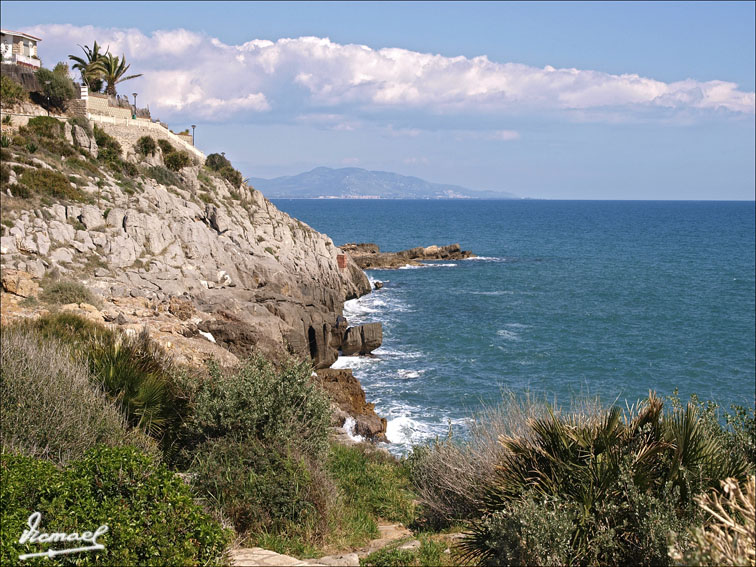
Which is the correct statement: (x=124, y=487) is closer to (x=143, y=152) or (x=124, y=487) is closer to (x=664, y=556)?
(x=664, y=556)

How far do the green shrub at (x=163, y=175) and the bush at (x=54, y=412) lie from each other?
112ft

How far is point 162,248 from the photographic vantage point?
33.5 m

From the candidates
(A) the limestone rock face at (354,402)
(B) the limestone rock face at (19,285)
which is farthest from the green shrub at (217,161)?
(A) the limestone rock face at (354,402)

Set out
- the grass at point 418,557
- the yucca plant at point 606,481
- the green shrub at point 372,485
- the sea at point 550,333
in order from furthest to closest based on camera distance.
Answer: the sea at point 550,333, the green shrub at point 372,485, the grass at point 418,557, the yucca plant at point 606,481

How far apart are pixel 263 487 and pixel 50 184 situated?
30087mm

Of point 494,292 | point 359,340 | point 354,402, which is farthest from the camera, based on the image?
point 494,292

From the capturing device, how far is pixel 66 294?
2391cm

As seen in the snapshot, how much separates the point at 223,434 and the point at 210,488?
0.94m

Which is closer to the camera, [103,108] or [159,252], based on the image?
[159,252]

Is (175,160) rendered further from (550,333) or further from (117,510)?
(117,510)

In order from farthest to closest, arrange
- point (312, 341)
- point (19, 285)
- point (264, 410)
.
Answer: point (312, 341) → point (19, 285) → point (264, 410)

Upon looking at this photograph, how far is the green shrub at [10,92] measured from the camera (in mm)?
42906

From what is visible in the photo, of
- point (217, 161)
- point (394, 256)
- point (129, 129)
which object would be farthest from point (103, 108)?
point (394, 256)

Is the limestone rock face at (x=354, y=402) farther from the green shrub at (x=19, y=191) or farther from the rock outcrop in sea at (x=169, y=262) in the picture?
the green shrub at (x=19, y=191)
